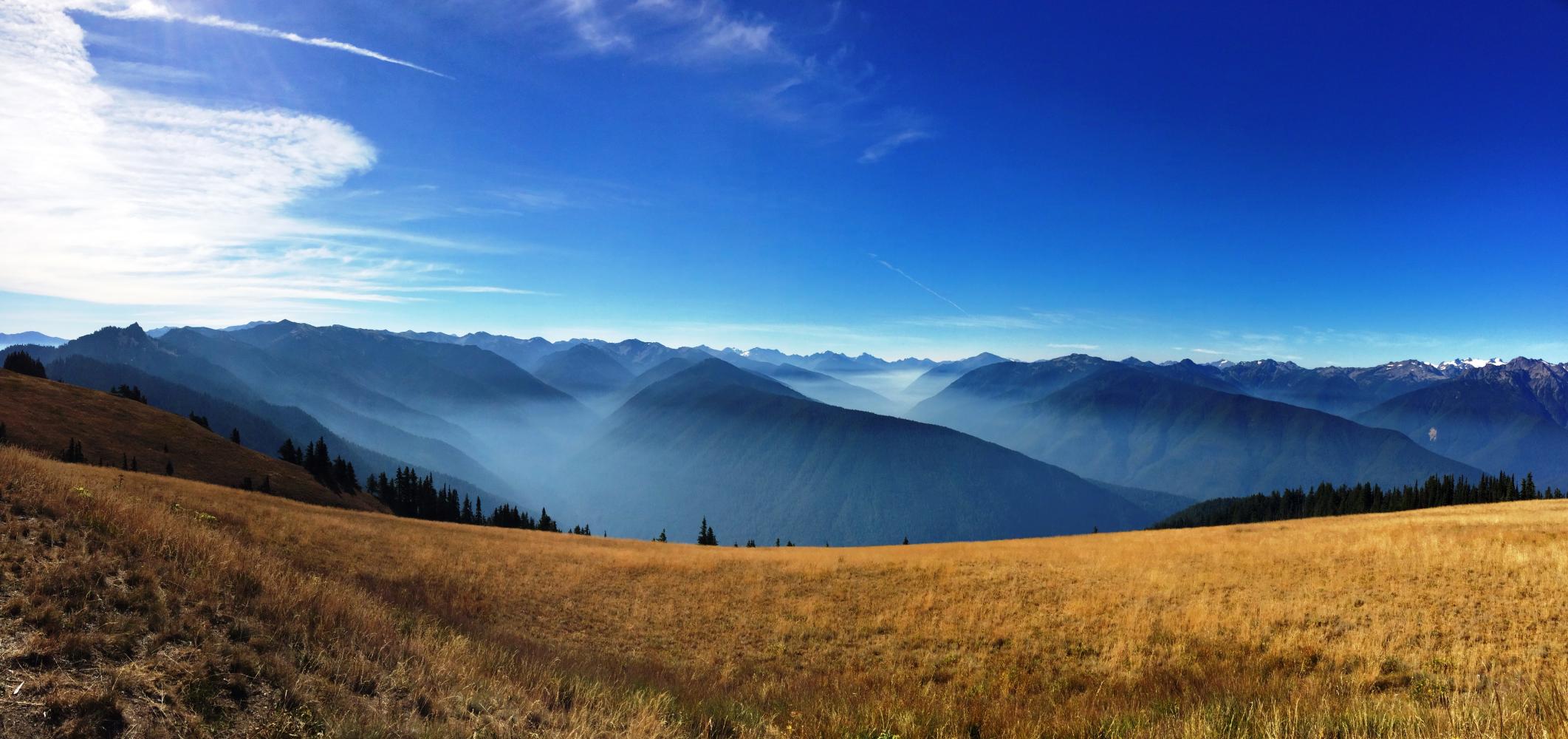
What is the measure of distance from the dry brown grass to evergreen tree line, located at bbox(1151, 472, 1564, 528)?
232ft

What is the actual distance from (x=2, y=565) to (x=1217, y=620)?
20586mm

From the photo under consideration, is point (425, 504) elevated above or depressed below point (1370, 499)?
below

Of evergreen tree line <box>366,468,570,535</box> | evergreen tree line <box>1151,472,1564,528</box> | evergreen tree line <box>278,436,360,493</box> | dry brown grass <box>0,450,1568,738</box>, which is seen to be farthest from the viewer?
evergreen tree line <box>366,468,570,535</box>

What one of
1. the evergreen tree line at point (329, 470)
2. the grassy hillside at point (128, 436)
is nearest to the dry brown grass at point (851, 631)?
the grassy hillside at point (128, 436)

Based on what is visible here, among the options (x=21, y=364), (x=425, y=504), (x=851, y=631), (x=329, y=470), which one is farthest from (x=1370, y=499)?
(x=21, y=364)

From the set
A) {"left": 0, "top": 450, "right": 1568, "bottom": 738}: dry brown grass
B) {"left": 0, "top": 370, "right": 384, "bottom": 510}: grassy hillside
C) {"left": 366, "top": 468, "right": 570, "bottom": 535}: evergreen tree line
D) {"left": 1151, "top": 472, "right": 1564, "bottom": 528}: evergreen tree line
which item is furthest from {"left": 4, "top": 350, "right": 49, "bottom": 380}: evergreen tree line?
{"left": 1151, "top": 472, "right": 1564, "bottom": 528}: evergreen tree line

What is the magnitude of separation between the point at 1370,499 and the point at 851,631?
136 meters

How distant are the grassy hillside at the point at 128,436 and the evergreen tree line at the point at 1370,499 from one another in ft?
383

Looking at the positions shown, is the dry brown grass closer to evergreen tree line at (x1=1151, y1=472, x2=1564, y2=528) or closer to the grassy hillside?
the grassy hillside

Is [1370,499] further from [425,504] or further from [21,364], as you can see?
[21,364]

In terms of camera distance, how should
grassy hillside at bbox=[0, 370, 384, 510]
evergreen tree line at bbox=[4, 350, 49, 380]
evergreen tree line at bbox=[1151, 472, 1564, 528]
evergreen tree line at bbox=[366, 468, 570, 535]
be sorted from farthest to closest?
1. evergreen tree line at bbox=[366, 468, 570, 535]
2. evergreen tree line at bbox=[1151, 472, 1564, 528]
3. evergreen tree line at bbox=[4, 350, 49, 380]
4. grassy hillside at bbox=[0, 370, 384, 510]

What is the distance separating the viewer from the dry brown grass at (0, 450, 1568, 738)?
6527 millimetres

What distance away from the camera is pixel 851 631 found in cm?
1578

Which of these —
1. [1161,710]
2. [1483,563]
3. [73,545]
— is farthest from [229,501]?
[1483,563]
